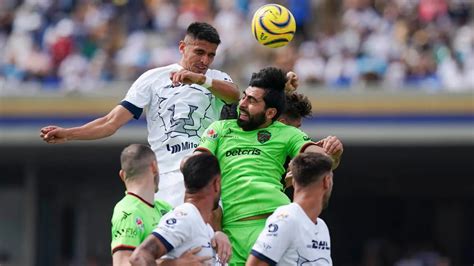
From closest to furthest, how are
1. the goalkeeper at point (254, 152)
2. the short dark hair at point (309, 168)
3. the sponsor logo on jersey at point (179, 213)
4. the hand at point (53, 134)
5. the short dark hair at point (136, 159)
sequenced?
1. the sponsor logo on jersey at point (179, 213)
2. the short dark hair at point (309, 168)
3. the short dark hair at point (136, 159)
4. the goalkeeper at point (254, 152)
5. the hand at point (53, 134)

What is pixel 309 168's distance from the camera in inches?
388

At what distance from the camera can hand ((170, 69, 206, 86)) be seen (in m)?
10.7

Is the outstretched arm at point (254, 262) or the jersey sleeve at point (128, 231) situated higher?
the jersey sleeve at point (128, 231)

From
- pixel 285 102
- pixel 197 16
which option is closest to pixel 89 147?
pixel 197 16

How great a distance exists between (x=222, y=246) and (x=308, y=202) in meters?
0.74

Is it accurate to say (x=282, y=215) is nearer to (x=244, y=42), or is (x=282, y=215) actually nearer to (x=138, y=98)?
(x=138, y=98)

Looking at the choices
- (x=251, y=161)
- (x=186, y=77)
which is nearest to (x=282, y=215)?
(x=251, y=161)

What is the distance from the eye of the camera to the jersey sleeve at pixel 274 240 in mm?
9695

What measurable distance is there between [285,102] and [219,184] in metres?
1.53

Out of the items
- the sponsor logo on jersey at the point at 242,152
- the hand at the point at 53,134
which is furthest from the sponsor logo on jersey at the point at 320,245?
the hand at the point at 53,134

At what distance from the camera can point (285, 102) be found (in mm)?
11047

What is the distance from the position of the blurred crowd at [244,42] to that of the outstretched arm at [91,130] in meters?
10.7

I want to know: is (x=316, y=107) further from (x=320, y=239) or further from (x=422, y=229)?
(x=320, y=239)

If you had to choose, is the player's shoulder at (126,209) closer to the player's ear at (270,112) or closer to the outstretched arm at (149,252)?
the outstretched arm at (149,252)
